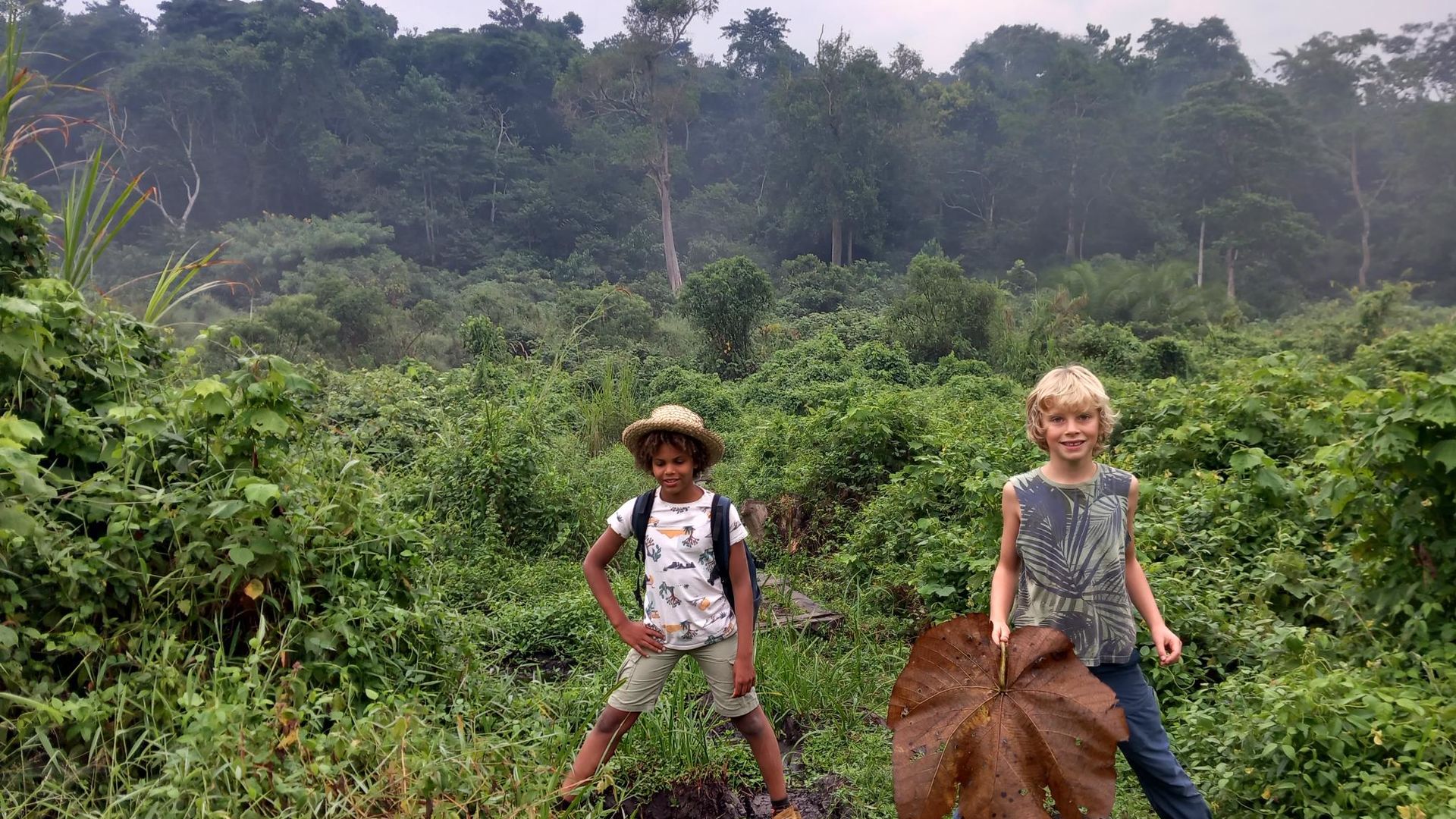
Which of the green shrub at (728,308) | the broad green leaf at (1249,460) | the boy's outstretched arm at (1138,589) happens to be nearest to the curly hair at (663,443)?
the boy's outstretched arm at (1138,589)

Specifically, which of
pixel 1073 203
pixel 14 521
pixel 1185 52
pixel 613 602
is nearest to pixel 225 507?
pixel 14 521

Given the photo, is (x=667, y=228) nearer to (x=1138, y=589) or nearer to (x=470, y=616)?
(x=470, y=616)

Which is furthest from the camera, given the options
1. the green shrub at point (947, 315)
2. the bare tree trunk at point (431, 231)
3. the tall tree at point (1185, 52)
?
the tall tree at point (1185, 52)

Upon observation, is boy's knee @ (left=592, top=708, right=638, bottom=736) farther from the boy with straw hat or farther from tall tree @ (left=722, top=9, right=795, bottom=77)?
tall tree @ (left=722, top=9, right=795, bottom=77)

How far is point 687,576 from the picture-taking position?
2.51 metres

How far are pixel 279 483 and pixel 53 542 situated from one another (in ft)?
2.11

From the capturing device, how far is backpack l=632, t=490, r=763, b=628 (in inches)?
98.1

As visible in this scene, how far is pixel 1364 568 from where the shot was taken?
2973 millimetres

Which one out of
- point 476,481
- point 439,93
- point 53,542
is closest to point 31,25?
point 439,93

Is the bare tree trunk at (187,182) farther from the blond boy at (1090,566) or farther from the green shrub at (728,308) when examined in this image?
the blond boy at (1090,566)

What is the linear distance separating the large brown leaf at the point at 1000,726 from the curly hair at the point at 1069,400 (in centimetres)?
52

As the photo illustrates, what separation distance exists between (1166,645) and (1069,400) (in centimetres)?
57

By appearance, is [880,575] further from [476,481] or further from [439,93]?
[439,93]

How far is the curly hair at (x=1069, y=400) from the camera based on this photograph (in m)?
2.11
